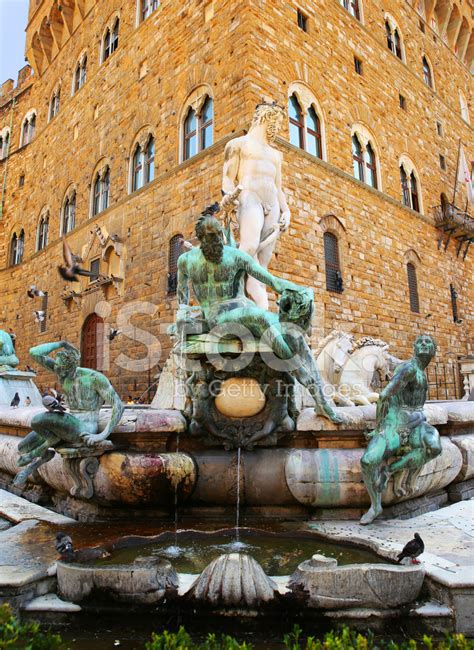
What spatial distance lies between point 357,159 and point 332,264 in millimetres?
3985

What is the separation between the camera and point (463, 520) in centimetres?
280

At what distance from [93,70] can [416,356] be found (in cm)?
1995

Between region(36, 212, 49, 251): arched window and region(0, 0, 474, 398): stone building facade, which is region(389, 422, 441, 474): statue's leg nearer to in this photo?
region(0, 0, 474, 398): stone building facade

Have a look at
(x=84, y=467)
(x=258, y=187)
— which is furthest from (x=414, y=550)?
(x=258, y=187)

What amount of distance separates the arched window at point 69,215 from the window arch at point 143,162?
191 inches

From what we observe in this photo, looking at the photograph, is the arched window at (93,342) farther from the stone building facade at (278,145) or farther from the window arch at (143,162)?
the window arch at (143,162)

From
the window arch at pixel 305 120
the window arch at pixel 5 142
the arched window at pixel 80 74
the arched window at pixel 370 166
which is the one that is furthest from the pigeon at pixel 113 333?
the window arch at pixel 5 142

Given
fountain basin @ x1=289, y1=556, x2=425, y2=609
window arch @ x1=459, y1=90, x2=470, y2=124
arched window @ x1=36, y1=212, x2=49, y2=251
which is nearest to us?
fountain basin @ x1=289, y1=556, x2=425, y2=609

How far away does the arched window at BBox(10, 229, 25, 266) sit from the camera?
24406 mm

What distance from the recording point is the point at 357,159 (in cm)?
1463

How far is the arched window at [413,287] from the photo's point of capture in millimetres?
16031

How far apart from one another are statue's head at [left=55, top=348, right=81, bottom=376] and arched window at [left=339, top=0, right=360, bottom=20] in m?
16.7

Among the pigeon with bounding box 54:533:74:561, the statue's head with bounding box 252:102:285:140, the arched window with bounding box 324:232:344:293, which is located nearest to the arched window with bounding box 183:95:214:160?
the arched window with bounding box 324:232:344:293

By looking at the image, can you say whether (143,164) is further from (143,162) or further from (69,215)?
(69,215)
